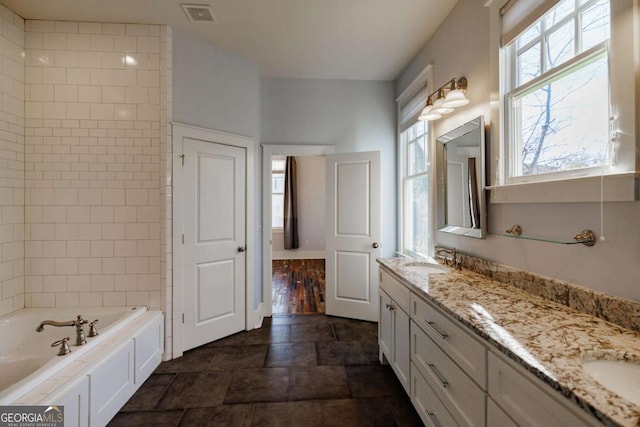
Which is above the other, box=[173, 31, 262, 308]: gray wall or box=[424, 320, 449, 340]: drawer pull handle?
box=[173, 31, 262, 308]: gray wall

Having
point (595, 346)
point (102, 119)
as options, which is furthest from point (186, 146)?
point (595, 346)

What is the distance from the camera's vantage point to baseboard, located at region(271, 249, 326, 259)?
700 centimetres

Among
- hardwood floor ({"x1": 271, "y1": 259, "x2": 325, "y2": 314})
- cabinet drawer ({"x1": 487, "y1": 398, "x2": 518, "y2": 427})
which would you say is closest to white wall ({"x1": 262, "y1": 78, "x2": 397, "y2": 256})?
hardwood floor ({"x1": 271, "y1": 259, "x2": 325, "y2": 314})

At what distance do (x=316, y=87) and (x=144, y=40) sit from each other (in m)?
1.78

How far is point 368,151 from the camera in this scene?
11.0 ft

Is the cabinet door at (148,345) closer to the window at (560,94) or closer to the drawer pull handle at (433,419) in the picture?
the drawer pull handle at (433,419)

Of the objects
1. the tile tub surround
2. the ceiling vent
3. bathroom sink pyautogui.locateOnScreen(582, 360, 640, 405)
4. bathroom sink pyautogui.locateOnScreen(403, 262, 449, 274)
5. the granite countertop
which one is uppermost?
the ceiling vent

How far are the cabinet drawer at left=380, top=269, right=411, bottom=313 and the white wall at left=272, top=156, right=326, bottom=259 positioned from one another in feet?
15.8

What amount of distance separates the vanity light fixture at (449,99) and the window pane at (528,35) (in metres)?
0.39

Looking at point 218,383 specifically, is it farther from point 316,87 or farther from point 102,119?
point 316,87

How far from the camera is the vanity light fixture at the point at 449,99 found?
1.94m

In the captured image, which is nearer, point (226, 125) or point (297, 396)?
point (297, 396)

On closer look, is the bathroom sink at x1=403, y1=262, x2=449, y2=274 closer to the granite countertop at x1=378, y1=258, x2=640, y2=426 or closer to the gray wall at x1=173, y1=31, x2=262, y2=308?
the granite countertop at x1=378, y1=258, x2=640, y2=426

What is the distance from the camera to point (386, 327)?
88.2 inches
